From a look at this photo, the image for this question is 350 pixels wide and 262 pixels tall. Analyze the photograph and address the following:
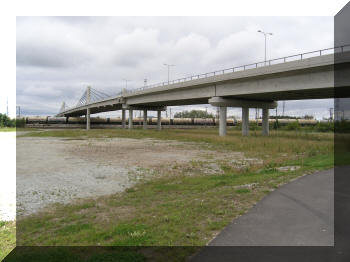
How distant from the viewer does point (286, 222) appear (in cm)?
550

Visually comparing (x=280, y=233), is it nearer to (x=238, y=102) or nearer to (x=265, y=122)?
(x=238, y=102)

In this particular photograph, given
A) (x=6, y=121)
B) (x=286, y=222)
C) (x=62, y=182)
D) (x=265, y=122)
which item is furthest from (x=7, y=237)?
(x=6, y=121)

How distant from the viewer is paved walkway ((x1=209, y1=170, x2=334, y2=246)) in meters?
4.70

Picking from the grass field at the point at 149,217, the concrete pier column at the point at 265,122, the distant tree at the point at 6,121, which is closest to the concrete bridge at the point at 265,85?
the concrete pier column at the point at 265,122

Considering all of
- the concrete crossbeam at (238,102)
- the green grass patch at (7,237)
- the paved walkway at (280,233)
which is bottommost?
the green grass patch at (7,237)

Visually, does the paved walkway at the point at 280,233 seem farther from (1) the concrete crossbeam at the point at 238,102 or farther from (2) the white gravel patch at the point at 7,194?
(1) the concrete crossbeam at the point at 238,102

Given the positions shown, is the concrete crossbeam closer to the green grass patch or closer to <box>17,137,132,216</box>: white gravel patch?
<box>17,137,132,216</box>: white gravel patch

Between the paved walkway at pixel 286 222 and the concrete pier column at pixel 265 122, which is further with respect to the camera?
the concrete pier column at pixel 265 122

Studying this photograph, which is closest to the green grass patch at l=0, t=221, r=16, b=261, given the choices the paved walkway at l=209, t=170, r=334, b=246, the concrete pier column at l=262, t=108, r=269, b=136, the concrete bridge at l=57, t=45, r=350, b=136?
the paved walkway at l=209, t=170, r=334, b=246

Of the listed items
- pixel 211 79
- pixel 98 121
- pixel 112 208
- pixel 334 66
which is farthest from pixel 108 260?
pixel 98 121

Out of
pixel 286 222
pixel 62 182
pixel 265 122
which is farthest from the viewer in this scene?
pixel 265 122

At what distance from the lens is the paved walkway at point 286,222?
4695 mm

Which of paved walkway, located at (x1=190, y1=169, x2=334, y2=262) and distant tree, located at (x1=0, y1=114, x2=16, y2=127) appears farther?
distant tree, located at (x1=0, y1=114, x2=16, y2=127)

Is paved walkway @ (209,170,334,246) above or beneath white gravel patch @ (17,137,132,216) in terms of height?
above
